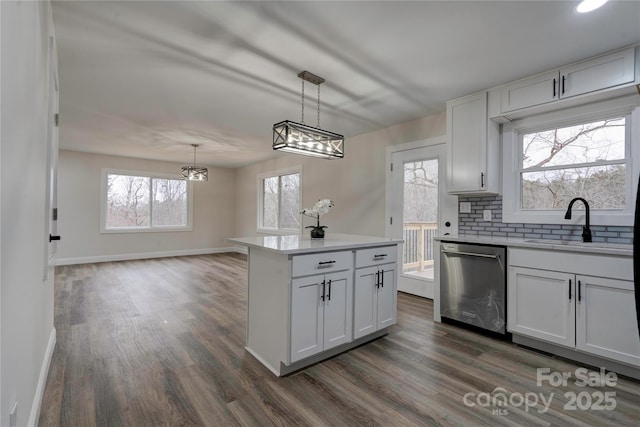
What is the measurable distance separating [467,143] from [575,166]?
97 cm

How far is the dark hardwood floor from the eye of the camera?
1.73 metres

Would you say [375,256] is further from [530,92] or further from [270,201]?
[270,201]

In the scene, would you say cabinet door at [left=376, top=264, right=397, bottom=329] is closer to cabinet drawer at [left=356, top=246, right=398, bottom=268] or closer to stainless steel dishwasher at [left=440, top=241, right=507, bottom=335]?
cabinet drawer at [left=356, top=246, right=398, bottom=268]

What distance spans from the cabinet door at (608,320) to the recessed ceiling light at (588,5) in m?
1.87

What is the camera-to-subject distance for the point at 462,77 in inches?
114

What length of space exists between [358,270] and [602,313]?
1.83 metres

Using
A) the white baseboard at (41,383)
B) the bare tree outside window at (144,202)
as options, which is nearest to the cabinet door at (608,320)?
the white baseboard at (41,383)

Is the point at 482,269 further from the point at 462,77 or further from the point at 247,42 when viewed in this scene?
the point at 247,42

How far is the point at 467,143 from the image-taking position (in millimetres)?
3277

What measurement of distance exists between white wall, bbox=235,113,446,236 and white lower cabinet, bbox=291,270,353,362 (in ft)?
7.54

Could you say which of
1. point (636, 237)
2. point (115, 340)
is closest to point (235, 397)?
point (115, 340)

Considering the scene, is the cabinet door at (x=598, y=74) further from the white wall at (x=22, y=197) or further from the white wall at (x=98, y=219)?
the white wall at (x=98, y=219)

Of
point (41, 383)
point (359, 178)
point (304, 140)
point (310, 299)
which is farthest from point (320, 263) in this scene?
point (359, 178)

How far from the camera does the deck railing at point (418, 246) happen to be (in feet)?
13.5
